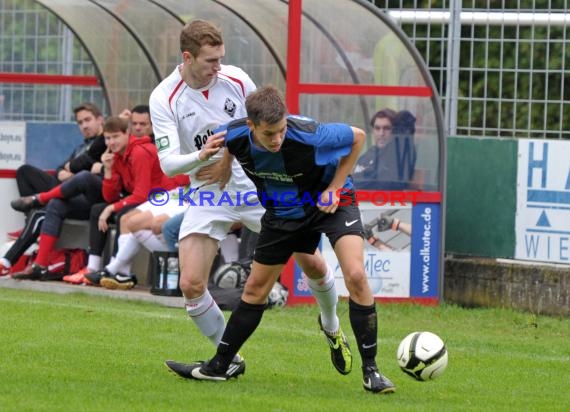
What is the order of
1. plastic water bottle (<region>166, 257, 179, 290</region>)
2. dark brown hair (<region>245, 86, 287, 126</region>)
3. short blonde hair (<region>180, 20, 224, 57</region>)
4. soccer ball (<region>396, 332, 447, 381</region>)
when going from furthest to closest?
plastic water bottle (<region>166, 257, 179, 290</region>) → short blonde hair (<region>180, 20, 224, 57</region>) → soccer ball (<region>396, 332, 447, 381</region>) → dark brown hair (<region>245, 86, 287, 126</region>)

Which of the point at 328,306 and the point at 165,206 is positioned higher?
the point at 165,206

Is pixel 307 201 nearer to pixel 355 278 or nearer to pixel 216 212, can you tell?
pixel 355 278

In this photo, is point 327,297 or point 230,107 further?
point 230,107

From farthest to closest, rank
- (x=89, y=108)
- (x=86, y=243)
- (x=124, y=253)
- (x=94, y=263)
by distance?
(x=89, y=108) → (x=86, y=243) → (x=94, y=263) → (x=124, y=253)

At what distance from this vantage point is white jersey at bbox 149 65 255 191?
8.16 metres

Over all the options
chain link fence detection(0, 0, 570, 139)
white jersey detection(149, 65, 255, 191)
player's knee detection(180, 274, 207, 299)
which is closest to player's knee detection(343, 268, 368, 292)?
player's knee detection(180, 274, 207, 299)

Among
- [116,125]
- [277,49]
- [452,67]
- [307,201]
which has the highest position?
[277,49]

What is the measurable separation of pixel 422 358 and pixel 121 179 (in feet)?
22.6

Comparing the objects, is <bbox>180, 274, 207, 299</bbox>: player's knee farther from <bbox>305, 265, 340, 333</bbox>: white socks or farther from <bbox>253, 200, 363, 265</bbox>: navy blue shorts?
<bbox>305, 265, 340, 333</bbox>: white socks

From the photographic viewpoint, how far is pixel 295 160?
7.47 meters

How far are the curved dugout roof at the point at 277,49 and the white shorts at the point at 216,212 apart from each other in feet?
14.4

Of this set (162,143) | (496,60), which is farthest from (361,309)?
(496,60)

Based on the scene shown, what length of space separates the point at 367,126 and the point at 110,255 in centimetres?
312

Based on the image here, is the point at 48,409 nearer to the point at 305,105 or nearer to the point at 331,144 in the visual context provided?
the point at 331,144
